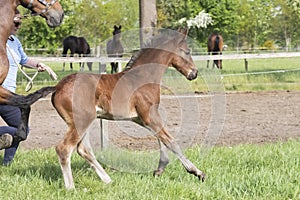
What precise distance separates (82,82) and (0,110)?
145cm

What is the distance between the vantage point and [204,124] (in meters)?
10.3

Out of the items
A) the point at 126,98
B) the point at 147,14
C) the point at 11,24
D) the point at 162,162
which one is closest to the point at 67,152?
the point at 126,98

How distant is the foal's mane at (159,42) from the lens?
19.6ft

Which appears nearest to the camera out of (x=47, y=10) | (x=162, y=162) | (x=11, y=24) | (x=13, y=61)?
(x=11, y=24)

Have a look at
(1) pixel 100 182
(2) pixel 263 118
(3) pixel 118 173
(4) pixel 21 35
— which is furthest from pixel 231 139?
(4) pixel 21 35

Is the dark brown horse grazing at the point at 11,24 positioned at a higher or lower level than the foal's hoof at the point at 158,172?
higher

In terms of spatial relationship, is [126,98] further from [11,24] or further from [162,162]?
[11,24]

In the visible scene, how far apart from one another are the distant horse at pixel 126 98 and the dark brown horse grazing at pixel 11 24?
0.36 metres

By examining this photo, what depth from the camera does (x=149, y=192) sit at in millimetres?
4871

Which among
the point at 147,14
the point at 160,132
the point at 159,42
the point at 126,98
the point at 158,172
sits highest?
the point at 147,14

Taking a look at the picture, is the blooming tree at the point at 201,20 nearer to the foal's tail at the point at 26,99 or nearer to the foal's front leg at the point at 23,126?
the foal's front leg at the point at 23,126

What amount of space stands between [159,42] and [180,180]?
1.70m

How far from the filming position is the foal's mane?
598 cm

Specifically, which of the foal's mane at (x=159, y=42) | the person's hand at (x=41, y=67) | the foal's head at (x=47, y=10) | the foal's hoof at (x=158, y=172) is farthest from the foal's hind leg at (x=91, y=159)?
the foal's head at (x=47, y=10)
